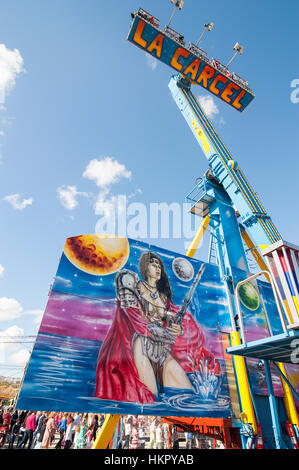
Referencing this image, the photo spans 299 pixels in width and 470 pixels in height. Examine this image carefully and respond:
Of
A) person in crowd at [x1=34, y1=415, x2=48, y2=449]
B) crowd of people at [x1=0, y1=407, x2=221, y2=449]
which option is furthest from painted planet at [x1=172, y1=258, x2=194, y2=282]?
person in crowd at [x1=34, y1=415, x2=48, y2=449]

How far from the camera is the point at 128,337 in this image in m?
8.53

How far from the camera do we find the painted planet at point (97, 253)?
9023 mm

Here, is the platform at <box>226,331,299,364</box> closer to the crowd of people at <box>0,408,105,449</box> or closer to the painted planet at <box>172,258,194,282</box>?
the painted planet at <box>172,258,194,282</box>

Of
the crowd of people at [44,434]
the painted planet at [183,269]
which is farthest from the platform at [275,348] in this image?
the crowd of people at [44,434]

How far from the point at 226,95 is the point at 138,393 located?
1741cm

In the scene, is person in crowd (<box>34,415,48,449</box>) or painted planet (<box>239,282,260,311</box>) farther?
painted planet (<box>239,282,260,311</box>)

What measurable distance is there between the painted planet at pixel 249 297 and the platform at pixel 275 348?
20.7 feet

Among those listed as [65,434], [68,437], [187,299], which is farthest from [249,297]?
[65,434]

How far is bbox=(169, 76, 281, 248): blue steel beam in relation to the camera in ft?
40.0

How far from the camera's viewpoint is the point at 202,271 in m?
11.7

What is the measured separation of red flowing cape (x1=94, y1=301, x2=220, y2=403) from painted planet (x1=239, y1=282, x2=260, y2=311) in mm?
3485
